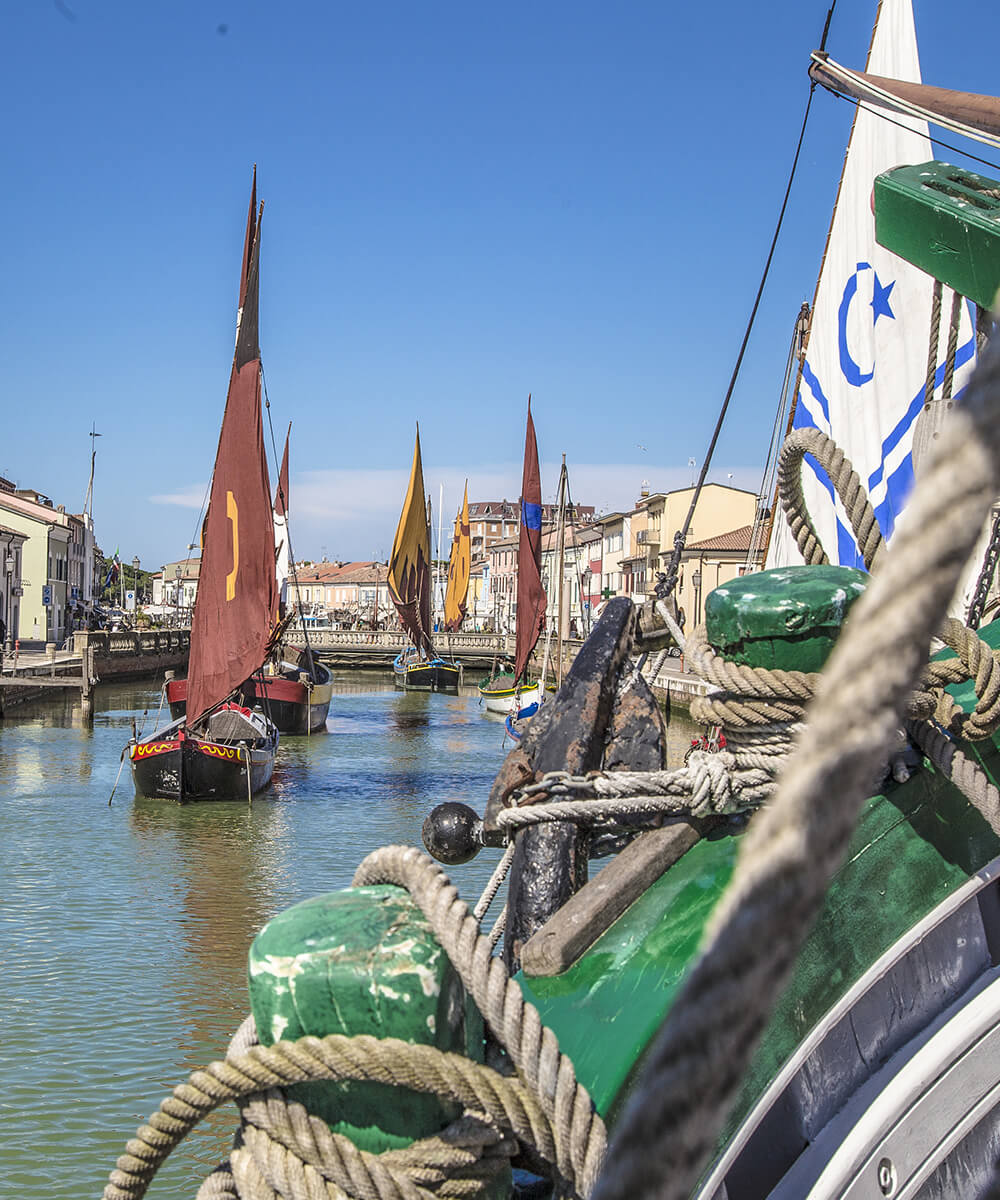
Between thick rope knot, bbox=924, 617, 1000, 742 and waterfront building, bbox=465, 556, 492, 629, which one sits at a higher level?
waterfront building, bbox=465, 556, 492, 629

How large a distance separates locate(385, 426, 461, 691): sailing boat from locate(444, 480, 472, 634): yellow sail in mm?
13058

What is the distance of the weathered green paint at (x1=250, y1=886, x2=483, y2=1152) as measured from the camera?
58.0 inches

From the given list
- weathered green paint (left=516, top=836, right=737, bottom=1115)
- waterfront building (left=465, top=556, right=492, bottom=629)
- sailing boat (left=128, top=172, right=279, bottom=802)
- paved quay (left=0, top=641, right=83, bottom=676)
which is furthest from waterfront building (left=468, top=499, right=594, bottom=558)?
weathered green paint (left=516, top=836, right=737, bottom=1115)

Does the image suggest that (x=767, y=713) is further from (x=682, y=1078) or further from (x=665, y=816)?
(x=682, y=1078)

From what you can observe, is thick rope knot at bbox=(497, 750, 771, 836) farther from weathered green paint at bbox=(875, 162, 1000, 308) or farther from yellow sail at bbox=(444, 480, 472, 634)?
yellow sail at bbox=(444, 480, 472, 634)

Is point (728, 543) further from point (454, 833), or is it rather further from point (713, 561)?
point (454, 833)

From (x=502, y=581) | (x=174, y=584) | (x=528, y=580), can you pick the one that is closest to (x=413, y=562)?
(x=528, y=580)

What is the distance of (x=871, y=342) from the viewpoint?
6.93 meters

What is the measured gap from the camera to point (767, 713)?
81.4 inches

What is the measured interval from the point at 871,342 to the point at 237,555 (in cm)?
1366

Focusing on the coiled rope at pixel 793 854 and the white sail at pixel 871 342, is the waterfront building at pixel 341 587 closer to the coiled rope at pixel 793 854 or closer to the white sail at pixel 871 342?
the white sail at pixel 871 342

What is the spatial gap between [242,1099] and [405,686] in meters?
43.3

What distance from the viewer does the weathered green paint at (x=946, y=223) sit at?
3.26 meters

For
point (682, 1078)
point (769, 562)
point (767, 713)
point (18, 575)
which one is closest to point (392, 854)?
point (767, 713)
